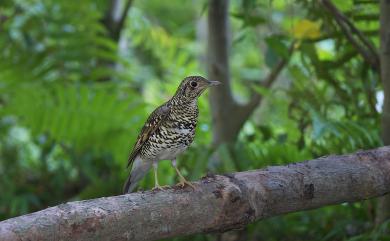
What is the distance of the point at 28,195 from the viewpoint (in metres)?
5.70

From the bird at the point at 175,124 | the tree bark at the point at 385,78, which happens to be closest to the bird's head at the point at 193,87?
the bird at the point at 175,124

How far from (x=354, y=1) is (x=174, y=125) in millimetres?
1651

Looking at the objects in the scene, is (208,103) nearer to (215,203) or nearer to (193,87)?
(193,87)

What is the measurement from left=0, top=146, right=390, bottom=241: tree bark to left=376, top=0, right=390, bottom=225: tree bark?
630 millimetres

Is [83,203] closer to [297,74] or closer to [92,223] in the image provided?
[92,223]

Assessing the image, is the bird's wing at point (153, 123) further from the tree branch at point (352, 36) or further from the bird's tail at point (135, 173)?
the tree branch at point (352, 36)

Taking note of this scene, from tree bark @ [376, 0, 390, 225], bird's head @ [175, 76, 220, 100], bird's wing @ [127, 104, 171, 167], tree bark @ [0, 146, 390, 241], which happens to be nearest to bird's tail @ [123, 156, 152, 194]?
bird's wing @ [127, 104, 171, 167]

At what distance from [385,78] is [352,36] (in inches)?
15.7

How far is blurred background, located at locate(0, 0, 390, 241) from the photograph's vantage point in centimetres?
421

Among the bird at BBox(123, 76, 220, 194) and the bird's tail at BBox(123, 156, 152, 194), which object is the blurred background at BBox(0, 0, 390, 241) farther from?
the bird at BBox(123, 76, 220, 194)

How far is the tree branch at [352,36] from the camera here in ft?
12.6

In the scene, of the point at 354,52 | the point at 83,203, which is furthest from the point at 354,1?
the point at 83,203

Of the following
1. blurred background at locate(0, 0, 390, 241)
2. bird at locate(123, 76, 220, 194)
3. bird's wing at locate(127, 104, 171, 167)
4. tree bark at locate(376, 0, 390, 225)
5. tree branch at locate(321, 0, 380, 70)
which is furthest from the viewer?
blurred background at locate(0, 0, 390, 241)

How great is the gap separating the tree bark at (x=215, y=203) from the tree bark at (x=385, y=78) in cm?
63
